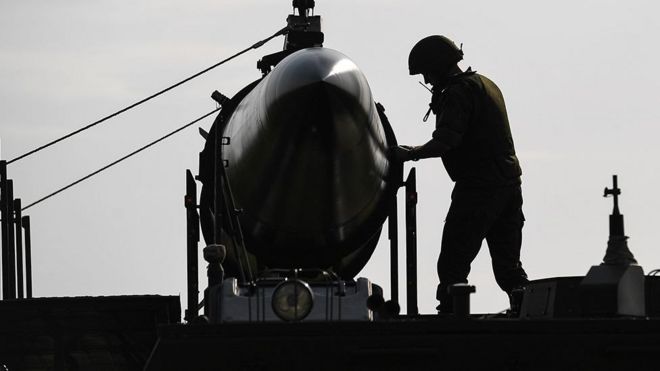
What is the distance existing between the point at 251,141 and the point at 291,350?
7.77 m

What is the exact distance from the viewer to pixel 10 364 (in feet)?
56.6

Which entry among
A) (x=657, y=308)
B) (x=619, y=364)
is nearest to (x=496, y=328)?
(x=619, y=364)

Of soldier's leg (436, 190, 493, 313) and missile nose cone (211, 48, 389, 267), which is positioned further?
missile nose cone (211, 48, 389, 267)

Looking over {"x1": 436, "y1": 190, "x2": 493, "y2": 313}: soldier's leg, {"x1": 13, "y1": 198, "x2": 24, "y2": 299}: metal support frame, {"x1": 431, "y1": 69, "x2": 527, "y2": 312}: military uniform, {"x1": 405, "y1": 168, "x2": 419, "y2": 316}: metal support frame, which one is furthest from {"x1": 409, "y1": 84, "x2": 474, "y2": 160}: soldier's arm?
{"x1": 13, "y1": 198, "x2": 24, "y2": 299}: metal support frame

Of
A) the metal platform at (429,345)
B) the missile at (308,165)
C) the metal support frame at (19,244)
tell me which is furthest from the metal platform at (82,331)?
the metal support frame at (19,244)

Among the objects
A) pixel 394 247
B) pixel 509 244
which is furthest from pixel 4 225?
pixel 509 244

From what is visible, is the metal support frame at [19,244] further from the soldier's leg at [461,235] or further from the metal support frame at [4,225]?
the soldier's leg at [461,235]

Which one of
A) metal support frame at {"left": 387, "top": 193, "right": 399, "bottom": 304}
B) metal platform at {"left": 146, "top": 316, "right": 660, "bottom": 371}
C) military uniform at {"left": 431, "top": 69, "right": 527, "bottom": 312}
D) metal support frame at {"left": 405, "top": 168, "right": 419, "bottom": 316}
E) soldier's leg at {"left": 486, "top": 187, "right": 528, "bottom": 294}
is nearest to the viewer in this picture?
metal platform at {"left": 146, "top": 316, "right": 660, "bottom": 371}

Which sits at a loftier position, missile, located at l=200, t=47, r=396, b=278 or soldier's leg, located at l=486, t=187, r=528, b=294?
missile, located at l=200, t=47, r=396, b=278

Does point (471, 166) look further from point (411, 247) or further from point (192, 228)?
point (192, 228)

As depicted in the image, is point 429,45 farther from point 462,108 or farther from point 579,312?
point 579,312

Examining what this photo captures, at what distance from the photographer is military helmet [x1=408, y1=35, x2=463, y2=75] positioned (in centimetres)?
1528

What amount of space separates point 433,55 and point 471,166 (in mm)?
855

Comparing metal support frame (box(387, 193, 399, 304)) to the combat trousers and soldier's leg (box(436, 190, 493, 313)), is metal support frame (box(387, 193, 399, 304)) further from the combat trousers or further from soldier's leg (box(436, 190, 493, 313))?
soldier's leg (box(436, 190, 493, 313))
